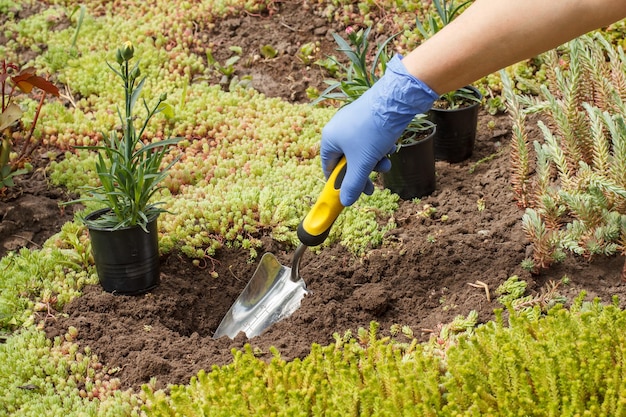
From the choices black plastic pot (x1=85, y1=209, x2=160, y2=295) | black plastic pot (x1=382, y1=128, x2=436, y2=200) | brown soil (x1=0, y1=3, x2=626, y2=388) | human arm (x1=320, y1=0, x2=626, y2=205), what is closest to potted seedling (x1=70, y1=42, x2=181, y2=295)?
black plastic pot (x1=85, y1=209, x2=160, y2=295)

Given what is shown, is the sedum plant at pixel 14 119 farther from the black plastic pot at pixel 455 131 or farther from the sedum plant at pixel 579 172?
the sedum plant at pixel 579 172

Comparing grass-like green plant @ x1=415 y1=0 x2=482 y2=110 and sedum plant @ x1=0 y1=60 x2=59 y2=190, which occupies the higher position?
sedum plant @ x1=0 y1=60 x2=59 y2=190

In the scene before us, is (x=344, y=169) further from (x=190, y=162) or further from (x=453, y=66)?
(x=190, y=162)

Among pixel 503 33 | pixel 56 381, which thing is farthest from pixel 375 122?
pixel 56 381

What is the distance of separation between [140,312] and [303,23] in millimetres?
3388

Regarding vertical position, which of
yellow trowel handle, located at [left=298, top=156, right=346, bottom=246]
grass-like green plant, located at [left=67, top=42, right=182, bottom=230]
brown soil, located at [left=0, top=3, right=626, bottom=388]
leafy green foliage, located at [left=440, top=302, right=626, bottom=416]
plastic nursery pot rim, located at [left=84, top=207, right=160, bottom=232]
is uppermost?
grass-like green plant, located at [left=67, top=42, right=182, bottom=230]

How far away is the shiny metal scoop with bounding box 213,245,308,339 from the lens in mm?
3367

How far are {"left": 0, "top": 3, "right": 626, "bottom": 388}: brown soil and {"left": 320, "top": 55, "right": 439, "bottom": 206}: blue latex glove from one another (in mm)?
502

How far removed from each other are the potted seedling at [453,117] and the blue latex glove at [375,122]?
3.89 ft

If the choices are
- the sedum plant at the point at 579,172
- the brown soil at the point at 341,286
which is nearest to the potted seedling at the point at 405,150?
the brown soil at the point at 341,286

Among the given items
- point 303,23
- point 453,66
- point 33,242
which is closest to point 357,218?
point 453,66

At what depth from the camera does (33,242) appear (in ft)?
12.8

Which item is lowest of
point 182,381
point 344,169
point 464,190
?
point 464,190

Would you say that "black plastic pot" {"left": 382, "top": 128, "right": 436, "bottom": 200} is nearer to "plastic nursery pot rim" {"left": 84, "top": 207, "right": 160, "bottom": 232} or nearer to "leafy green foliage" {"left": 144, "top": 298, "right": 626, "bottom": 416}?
"plastic nursery pot rim" {"left": 84, "top": 207, "right": 160, "bottom": 232}
